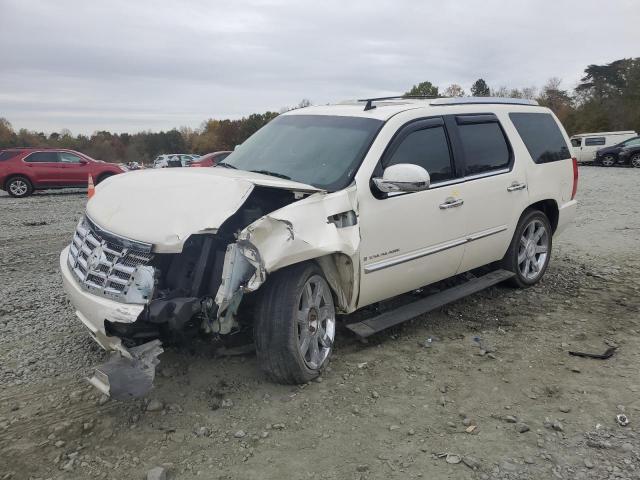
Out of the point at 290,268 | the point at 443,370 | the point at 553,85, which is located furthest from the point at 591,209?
the point at 553,85

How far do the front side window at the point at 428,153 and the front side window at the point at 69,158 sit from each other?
50.1 feet

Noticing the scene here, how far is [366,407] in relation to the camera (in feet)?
10.8

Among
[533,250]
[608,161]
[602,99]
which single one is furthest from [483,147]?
[602,99]

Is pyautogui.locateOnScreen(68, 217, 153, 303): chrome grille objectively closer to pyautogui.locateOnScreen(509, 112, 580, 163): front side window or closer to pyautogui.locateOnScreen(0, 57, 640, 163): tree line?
pyautogui.locateOnScreen(509, 112, 580, 163): front side window

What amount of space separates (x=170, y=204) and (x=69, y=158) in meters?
15.7

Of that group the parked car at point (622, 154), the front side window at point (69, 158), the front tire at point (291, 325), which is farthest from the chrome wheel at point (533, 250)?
the parked car at point (622, 154)

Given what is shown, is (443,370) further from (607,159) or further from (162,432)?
(607,159)

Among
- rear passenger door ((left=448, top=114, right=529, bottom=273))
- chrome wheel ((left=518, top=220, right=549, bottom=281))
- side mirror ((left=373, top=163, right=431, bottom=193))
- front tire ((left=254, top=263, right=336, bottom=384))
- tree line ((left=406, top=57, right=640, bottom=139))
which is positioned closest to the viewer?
front tire ((left=254, top=263, right=336, bottom=384))

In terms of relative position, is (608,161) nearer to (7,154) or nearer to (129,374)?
(7,154)

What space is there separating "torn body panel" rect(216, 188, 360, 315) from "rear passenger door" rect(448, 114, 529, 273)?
1311 mm

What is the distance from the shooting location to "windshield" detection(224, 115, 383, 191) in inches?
153

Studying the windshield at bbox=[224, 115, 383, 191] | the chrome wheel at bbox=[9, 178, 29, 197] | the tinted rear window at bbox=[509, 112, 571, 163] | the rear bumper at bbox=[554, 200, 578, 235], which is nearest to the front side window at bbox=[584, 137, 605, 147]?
the rear bumper at bbox=[554, 200, 578, 235]

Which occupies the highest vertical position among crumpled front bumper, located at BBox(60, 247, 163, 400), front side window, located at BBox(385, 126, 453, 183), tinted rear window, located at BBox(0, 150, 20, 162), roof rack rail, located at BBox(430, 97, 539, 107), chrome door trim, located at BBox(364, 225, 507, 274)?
roof rack rail, located at BBox(430, 97, 539, 107)

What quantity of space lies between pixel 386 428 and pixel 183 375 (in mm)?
1422
